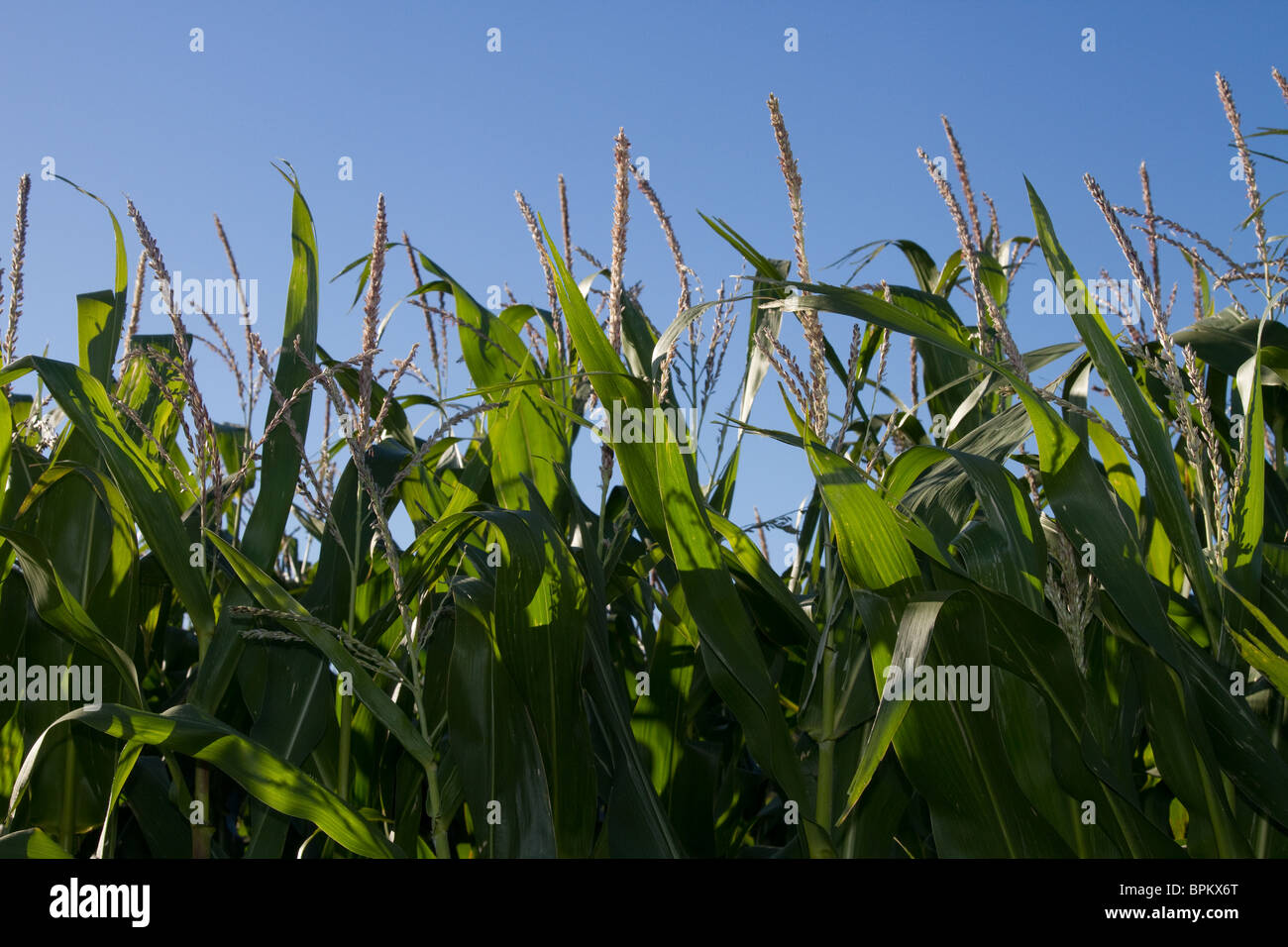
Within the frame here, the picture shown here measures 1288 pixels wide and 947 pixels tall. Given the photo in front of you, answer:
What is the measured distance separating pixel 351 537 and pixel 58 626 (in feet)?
1.53

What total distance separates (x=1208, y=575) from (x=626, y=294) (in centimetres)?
110

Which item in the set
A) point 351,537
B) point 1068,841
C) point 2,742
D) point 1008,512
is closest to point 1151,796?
point 1068,841

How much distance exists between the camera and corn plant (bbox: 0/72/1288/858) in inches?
46.1

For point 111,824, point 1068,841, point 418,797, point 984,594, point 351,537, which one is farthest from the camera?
point 351,537

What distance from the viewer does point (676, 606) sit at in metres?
1.45

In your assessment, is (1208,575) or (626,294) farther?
(626,294)

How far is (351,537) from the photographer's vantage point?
161 centimetres

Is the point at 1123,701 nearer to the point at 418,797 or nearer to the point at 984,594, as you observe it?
the point at 984,594

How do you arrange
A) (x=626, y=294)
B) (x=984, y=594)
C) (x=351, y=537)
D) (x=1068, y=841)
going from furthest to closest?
1. (x=626, y=294)
2. (x=351, y=537)
3. (x=1068, y=841)
4. (x=984, y=594)

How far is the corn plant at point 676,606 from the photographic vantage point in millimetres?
1170

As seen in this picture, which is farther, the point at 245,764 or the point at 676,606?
the point at 676,606
